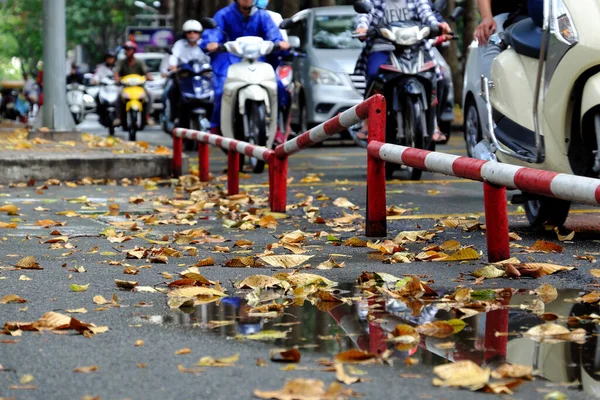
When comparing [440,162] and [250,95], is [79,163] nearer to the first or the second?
[250,95]

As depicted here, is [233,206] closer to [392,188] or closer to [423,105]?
[392,188]

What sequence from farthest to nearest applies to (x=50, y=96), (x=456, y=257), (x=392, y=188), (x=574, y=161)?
(x=50, y=96) < (x=392, y=188) < (x=574, y=161) < (x=456, y=257)

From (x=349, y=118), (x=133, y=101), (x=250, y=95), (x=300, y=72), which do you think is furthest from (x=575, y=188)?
(x=133, y=101)

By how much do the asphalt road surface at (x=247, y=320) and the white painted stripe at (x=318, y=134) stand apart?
21.2 inches

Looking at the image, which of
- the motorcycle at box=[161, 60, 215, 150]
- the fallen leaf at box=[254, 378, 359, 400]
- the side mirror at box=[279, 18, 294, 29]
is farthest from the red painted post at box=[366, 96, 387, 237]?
the motorcycle at box=[161, 60, 215, 150]

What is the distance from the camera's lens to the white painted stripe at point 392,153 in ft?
22.4

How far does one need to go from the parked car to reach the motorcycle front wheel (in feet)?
16.4

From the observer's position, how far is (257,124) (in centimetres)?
1320

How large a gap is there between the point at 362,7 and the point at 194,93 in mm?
6722

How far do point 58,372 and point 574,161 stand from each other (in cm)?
358

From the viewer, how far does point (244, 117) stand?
13.5 meters

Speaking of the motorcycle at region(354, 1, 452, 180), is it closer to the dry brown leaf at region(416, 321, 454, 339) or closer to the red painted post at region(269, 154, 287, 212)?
the red painted post at region(269, 154, 287, 212)

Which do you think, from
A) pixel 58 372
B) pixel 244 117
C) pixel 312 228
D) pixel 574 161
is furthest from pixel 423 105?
pixel 58 372

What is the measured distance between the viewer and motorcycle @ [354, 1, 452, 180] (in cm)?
1165
